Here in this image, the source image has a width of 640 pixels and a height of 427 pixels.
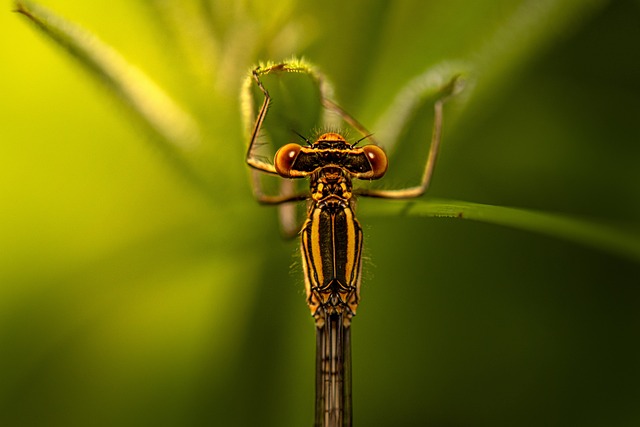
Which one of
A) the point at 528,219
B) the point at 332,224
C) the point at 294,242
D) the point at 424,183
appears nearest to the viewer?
the point at 528,219

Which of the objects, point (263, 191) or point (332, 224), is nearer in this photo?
point (332, 224)

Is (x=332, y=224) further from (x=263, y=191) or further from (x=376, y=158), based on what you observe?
(x=263, y=191)

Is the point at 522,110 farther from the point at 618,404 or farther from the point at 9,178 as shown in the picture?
the point at 9,178

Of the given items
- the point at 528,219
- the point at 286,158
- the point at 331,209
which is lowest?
the point at 528,219

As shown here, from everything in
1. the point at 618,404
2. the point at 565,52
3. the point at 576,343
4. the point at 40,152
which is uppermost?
the point at 565,52

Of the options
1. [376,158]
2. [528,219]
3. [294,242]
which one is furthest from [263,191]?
[528,219]

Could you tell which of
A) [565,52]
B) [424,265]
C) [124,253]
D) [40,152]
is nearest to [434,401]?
[424,265]

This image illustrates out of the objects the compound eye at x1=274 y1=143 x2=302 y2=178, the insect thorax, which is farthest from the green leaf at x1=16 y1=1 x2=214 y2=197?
the insect thorax
